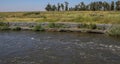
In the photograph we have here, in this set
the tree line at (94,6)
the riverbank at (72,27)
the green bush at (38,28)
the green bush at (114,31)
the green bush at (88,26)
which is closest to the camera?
the green bush at (114,31)

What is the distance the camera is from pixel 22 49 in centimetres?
1945

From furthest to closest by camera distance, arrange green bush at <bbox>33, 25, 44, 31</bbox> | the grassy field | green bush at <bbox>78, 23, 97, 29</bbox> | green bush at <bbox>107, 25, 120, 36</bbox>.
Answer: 1. the grassy field
2. green bush at <bbox>33, 25, 44, 31</bbox>
3. green bush at <bbox>78, 23, 97, 29</bbox>
4. green bush at <bbox>107, 25, 120, 36</bbox>

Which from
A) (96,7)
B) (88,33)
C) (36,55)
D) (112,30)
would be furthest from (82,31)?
(96,7)

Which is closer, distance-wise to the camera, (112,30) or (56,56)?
(56,56)

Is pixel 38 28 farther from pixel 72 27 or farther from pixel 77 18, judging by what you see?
pixel 77 18

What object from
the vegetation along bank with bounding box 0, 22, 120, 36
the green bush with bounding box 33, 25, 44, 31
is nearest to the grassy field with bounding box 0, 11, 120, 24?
the vegetation along bank with bounding box 0, 22, 120, 36

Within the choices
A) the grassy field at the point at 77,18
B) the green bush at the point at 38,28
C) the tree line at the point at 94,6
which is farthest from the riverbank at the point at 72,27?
the tree line at the point at 94,6

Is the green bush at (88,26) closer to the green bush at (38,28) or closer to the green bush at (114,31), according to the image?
the green bush at (114,31)

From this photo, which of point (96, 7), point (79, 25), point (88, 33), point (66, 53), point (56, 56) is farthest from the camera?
point (96, 7)

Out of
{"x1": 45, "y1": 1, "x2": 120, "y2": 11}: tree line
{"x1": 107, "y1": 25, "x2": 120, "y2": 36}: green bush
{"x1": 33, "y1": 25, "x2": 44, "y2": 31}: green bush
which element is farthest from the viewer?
{"x1": 45, "y1": 1, "x2": 120, "y2": 11}: tree line

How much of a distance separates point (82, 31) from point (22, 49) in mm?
12823

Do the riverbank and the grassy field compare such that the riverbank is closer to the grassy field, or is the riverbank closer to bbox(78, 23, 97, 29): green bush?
bbox(78, 23, 97, 29): green bush

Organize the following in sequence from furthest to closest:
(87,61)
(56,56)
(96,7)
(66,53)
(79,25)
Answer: (96,7), (79,25), (66,53), (56,56), (87,61)

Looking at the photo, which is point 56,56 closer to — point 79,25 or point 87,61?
point 87,61
